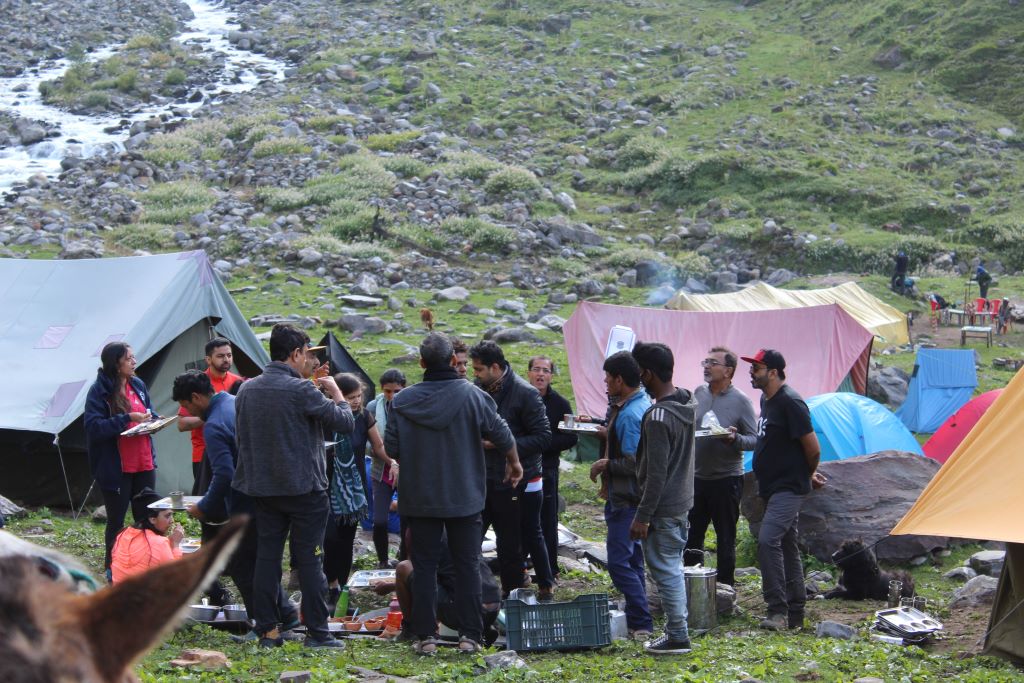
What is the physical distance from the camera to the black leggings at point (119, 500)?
24.0 feet

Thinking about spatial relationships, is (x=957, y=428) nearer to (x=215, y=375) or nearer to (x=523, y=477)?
(x=523, y=477)

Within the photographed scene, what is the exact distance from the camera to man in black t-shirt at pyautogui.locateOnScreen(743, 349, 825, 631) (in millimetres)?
7094

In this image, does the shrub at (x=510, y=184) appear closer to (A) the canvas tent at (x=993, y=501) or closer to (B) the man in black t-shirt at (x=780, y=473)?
(B) the man in black t-shirt at (x=780, y=473)

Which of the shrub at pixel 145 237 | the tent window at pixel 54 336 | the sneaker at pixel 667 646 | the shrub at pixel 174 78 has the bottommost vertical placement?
the sneaker at pixel 667 646

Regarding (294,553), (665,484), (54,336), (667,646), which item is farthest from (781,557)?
(54,336)

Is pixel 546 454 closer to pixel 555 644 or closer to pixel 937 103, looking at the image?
pixel 555 644

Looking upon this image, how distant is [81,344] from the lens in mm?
Answer: 10586

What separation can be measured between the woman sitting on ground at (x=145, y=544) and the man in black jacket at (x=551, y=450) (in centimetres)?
269

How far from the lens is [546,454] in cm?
821

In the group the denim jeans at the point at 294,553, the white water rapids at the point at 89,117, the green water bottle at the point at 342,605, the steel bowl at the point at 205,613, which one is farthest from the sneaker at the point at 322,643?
the white water rapids at the point at 89,117

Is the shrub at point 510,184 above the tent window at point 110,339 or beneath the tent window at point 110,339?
above

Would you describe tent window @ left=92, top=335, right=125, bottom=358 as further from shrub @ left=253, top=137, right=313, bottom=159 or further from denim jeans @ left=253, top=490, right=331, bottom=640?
shrub @ left=253, top=137, right=313, bottom=159

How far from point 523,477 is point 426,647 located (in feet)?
5.27

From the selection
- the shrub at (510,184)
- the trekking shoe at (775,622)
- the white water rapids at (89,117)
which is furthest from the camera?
the white water rapids at (89,117)
